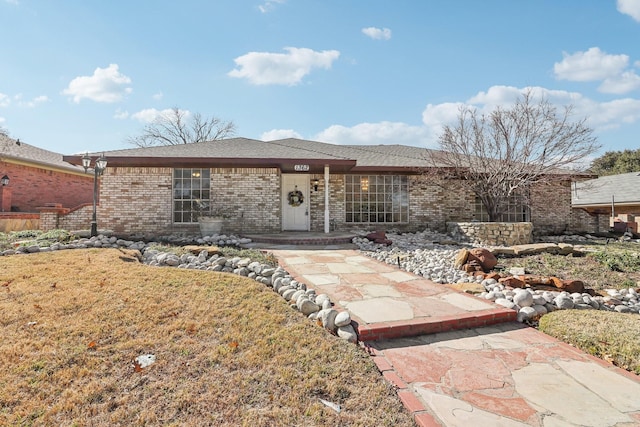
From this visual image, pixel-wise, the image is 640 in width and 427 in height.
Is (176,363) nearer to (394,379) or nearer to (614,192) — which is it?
(394,379)

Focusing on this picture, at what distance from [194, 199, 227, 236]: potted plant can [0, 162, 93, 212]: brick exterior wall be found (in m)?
7.14

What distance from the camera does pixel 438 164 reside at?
9.55 metres

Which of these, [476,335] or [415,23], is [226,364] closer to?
[476,335]

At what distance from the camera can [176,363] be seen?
6.91 ft

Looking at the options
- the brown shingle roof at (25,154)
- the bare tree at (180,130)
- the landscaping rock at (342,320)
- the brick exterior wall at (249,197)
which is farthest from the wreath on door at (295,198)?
the bare tree at (180,130)

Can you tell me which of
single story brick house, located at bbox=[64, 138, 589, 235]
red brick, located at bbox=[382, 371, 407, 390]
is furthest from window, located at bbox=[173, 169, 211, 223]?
red brick, located at bbox=[382, 371, 407, 390]

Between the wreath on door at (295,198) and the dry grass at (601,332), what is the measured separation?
26.1ft

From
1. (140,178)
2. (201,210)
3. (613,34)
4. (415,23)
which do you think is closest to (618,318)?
(415,23)

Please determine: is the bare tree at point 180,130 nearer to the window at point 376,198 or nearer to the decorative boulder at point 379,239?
the window at point 376,198

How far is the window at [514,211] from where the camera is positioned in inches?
419

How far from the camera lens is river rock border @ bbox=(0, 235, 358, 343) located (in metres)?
2.66

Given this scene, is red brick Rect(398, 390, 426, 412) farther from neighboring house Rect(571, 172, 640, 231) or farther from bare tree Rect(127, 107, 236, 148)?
bare tree Rect(127, 107, 236, 148)

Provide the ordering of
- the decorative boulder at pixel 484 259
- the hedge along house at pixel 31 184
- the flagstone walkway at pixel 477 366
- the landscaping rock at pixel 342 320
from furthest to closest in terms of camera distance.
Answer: the hedge along house at pixel 31 184 → the decorative boulder at pixel 484 259 → the landscaping rock at pixel 342 320 → the flagstone walkway at pixel 477 366

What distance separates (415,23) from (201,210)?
7.74 m
